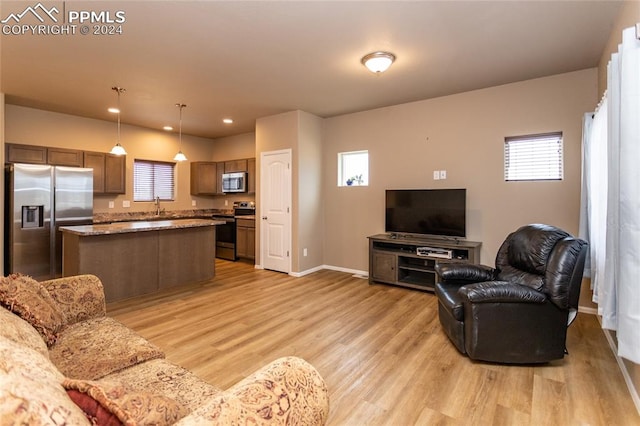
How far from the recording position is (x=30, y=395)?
69 centimetres

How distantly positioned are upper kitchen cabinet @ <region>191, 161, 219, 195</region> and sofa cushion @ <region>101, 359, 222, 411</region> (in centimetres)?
603

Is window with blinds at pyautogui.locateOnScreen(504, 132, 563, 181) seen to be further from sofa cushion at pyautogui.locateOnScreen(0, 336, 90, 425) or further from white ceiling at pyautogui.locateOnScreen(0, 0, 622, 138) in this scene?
sofa cushion at pyautogui.locateOnScreen(0, 336, 90, 425)

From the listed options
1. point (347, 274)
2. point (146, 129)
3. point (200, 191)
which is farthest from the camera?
point (200, 191)

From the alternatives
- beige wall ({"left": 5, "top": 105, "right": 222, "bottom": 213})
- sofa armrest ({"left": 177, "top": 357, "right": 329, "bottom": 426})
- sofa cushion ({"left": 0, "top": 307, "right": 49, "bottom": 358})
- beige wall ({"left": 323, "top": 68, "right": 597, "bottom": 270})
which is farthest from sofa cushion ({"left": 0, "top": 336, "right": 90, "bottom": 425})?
beige wall ({"left": 5, "top": 105, "right": 222, "bottom": 213})

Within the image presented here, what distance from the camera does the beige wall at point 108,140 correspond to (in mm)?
5106

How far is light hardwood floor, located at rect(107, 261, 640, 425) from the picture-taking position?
1.98 meters

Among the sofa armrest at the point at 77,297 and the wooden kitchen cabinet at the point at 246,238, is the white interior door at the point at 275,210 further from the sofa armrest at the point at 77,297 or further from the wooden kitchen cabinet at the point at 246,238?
the sofa armrest at the point at 77,297

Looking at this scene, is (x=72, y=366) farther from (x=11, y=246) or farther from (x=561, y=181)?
(x=561, y=181)

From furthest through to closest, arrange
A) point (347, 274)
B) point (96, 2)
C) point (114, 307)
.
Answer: point (347, 274) → point (114, 307) → point (96, 2)

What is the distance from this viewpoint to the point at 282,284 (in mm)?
4859

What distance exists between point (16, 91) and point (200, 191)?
11.5 feet

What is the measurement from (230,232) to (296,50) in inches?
176

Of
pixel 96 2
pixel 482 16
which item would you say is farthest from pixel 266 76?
pixel 482 16

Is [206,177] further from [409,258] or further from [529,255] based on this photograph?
[529,255]
